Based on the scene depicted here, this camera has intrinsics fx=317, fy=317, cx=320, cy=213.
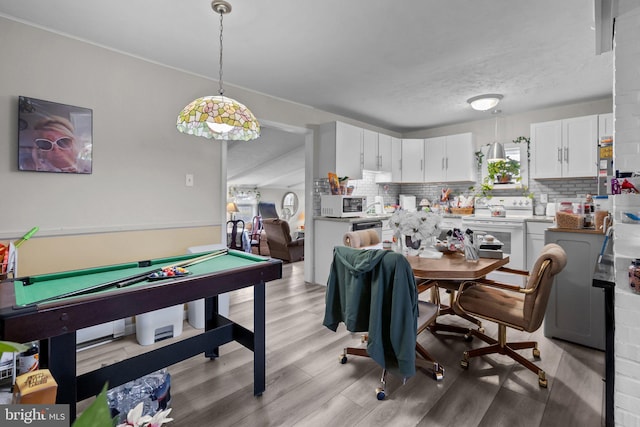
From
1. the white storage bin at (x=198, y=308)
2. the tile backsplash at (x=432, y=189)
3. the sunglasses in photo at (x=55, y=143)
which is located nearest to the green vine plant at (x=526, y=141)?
the tile backsplash at (x=432, y=189)

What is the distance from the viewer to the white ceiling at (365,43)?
218 centimetres

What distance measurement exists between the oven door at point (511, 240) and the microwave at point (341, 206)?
172 centimetres

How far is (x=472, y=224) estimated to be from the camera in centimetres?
457

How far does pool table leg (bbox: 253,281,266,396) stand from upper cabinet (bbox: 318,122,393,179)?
2677 millimetres

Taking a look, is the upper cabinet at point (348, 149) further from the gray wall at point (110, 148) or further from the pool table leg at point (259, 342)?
the pool table leg at point (259, 342)

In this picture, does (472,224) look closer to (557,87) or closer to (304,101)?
(557,87)

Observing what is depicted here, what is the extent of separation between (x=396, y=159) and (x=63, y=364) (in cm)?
503

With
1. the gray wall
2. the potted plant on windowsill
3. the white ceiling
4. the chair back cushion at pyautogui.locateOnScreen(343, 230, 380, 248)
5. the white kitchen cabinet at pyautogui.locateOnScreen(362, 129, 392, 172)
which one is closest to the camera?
the white ceiling

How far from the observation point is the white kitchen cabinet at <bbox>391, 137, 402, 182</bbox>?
5.43 m

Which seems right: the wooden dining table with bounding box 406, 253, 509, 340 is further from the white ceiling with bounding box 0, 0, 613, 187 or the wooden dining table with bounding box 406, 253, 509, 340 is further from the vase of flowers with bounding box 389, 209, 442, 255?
the white ceiling with bounding box 0, 0, 613, 187

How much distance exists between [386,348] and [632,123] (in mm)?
1811

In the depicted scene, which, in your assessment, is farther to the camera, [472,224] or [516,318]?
[472,224]

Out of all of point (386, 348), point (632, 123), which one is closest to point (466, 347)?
point (386, 348)

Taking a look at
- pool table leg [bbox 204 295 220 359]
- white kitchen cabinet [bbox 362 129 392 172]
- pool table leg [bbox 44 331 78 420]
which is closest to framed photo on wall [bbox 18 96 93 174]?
pool table leg [bbox 204 295 220 359]
